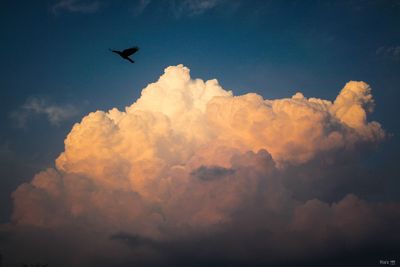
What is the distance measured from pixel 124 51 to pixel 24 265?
127853mm

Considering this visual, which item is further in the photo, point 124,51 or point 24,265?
point 24,265

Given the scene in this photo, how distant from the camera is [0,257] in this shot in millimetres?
174750

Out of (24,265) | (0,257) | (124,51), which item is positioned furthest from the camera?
(0,257)

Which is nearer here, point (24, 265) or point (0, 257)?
point (24, 265)

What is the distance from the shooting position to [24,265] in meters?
155

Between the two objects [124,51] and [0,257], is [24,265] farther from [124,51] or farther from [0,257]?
[124,51]

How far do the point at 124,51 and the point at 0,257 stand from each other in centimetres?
15133

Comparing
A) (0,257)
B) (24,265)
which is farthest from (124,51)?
(0,257)

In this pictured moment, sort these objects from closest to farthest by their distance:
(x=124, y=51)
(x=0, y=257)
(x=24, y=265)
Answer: (x=124, y=51) → (x=24, y=265) → (x=0, y=257)

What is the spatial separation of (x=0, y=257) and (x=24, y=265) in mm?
24770

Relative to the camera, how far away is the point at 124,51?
4372 centimetres

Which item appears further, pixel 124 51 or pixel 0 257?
pixel 0 257
